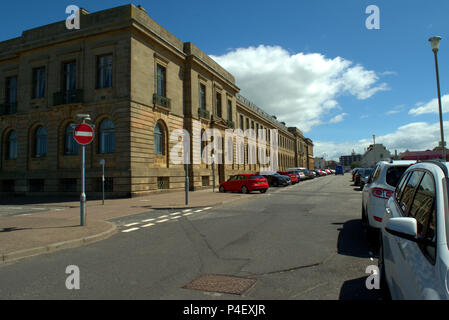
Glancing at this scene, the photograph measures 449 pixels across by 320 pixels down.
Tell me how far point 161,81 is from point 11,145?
14607 millimetres

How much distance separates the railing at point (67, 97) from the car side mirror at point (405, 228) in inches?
926

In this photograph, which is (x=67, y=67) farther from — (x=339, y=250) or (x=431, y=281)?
(x=431, y=281)

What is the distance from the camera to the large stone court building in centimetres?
2088

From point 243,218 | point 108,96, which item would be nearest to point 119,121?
point 108,96

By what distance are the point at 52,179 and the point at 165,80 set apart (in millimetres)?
11839

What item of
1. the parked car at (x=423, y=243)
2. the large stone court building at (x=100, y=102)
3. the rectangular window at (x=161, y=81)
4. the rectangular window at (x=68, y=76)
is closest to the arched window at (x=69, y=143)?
the large stone court building at (x=100, y=102)

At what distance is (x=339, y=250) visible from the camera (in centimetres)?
589

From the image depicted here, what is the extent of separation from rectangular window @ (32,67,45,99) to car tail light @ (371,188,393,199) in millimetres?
26634

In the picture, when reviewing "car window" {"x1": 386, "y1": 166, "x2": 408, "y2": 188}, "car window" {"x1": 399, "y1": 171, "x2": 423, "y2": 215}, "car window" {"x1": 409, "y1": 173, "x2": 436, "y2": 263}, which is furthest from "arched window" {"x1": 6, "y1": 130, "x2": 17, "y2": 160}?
"car window" {"x1": 409, "y1": 173, "x2": 436, "y2": 263}

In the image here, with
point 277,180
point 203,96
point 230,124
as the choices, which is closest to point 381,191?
point 277,180

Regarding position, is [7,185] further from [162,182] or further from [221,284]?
[221,284]

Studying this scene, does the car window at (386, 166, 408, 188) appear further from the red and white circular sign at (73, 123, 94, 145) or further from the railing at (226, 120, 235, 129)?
the railing at (226, 120, 235, 129)

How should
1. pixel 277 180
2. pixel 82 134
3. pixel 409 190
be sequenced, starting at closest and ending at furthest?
pixel 409 190 → pixel 82 134 → pixel 277 180

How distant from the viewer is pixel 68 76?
2361cm
